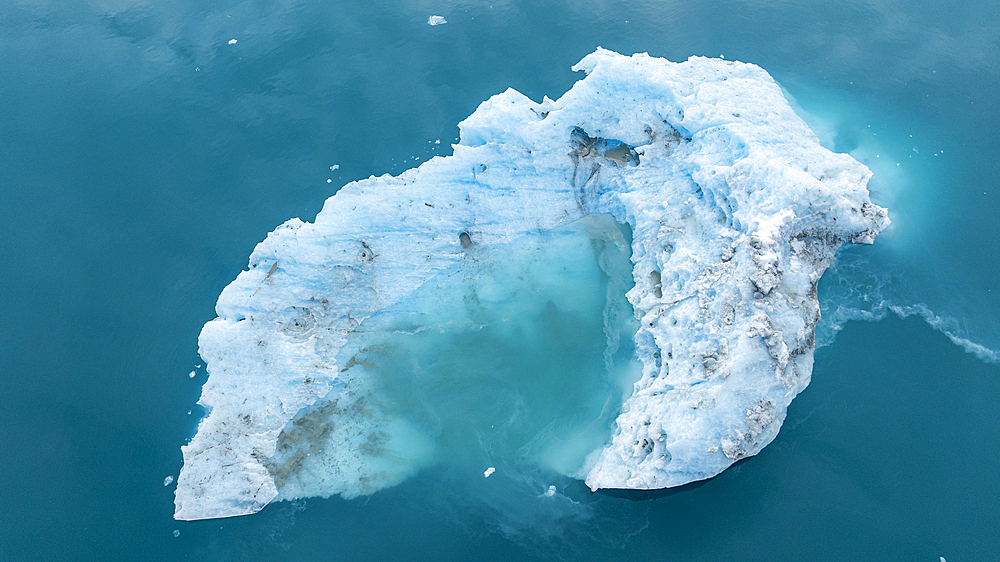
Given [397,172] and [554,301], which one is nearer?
[554,301]

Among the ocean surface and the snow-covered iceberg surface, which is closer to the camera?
the ocean surface

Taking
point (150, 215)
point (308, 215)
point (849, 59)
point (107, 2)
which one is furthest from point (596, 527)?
point (107, 2)

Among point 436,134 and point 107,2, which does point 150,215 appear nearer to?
point 436,134

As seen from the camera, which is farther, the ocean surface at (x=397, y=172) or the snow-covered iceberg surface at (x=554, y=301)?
the snow-covered iceberg surface at (x=554, y=301)
